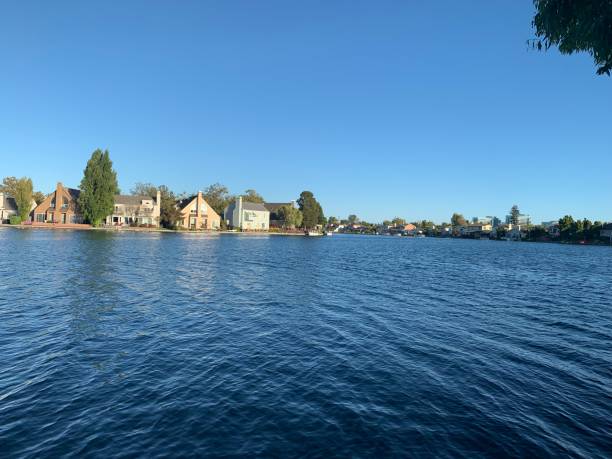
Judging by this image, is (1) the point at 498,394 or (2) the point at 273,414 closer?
(2) the point at 273,414

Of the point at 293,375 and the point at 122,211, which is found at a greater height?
the point at 122,211

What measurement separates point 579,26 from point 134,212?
122m

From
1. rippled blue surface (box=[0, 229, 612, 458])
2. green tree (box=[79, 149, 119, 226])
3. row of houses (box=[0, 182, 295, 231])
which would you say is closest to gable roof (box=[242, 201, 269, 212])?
row of houses (box=[0, 182, 295, 231])

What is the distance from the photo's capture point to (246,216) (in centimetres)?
14750

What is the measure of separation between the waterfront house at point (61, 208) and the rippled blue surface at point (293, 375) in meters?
95.2

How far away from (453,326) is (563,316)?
8634mm

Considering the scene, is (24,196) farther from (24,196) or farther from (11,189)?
(11,189)

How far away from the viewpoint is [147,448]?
7789 mm

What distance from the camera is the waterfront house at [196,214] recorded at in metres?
125

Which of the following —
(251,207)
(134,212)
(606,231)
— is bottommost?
(606,231)

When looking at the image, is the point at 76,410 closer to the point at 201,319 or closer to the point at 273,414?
the point at 273,414

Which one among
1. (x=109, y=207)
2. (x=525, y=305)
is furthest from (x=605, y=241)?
(x=109, y=207)

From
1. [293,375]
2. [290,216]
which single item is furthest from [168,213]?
[293,375]

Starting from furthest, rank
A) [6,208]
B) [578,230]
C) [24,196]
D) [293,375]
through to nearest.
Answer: [578,230], [6,208], [24,196], [293,375]
